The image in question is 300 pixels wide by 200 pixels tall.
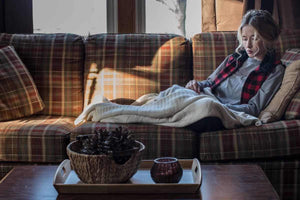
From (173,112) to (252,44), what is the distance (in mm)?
645

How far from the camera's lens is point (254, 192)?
4.53 feet

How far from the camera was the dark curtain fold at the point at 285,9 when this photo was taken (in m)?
3.12

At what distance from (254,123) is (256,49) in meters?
0.49

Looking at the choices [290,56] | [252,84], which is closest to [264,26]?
[290,56]

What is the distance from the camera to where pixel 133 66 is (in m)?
2.75

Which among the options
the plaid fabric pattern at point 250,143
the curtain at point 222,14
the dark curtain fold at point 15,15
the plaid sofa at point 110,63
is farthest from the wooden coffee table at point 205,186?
the dark curtain fold at point 15,15

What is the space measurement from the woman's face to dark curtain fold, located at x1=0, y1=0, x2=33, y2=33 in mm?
1617

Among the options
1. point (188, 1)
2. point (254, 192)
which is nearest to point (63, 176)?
point (254, 192)

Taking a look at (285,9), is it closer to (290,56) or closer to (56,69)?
(290,56)

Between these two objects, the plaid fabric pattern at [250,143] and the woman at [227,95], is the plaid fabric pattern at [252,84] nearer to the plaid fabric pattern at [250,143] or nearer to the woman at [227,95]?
the woman at [227,95]

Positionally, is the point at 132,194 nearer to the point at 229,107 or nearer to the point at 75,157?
the point at 75,157

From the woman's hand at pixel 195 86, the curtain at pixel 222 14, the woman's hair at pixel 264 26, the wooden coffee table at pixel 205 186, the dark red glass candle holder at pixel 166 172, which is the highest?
the curtain at pixel 222 14

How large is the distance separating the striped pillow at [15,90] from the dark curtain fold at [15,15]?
24.4 inches

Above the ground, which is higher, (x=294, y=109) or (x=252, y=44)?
(x=252, y=44)
